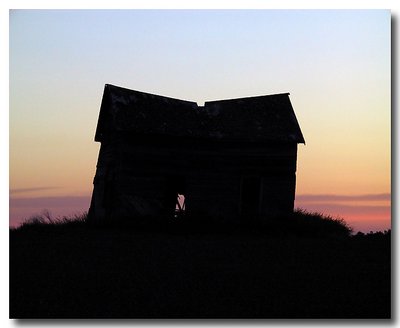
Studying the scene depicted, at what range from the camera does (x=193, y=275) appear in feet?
35.8

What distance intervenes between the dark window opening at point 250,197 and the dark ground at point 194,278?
16.0 feet

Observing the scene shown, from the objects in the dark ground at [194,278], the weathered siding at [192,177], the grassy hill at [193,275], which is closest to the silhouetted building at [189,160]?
the weathered siding at [192,177]

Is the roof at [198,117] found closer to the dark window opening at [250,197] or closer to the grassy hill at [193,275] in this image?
the dark window opening at [250,197]

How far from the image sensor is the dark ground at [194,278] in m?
9.12

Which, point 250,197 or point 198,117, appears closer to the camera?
point 198,117

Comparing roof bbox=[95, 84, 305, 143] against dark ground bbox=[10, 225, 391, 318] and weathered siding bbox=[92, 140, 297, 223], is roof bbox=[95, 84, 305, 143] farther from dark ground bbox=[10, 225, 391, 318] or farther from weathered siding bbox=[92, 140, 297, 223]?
dark ground bbox=[10, 225, 391, 318]

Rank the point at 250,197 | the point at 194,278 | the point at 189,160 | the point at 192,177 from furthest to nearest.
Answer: the point at 250,197
the point at 189,160
the point at 192,177
the point at 194,278

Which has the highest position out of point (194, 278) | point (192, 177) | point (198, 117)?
point (198, 117)

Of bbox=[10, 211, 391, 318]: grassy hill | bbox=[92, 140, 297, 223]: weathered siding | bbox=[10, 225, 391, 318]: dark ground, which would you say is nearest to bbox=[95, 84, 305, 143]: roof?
bbox=[92, 140, 297, 223]: weathered siding

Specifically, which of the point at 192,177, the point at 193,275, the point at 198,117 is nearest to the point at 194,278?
the point at 193,275

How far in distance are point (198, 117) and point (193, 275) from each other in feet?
34.1

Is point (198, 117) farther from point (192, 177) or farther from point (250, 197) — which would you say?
point (250, 197)
